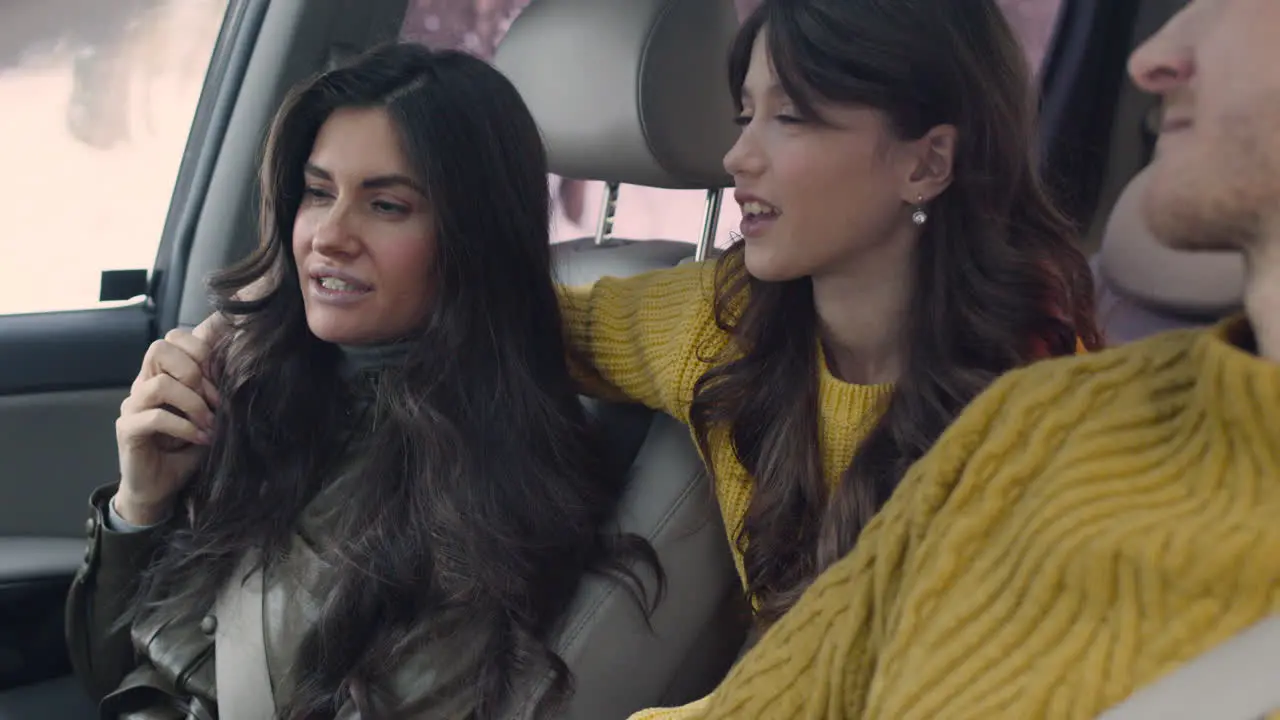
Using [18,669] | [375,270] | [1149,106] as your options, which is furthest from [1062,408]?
[18,669]

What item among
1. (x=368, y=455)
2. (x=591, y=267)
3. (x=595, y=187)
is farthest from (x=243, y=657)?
(x=595, y=187)

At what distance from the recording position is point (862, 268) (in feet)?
4.62

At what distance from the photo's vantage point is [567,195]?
2.19 meters

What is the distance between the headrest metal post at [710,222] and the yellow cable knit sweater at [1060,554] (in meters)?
0.92

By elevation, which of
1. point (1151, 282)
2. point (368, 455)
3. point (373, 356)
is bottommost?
point (368, 455)

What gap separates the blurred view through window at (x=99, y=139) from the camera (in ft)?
6.91

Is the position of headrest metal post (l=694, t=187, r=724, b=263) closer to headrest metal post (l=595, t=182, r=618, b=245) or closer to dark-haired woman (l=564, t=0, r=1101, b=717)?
headrest metal post (l=595, t=182, r=618, b=245)

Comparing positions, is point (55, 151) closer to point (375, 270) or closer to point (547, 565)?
point (375, 270)

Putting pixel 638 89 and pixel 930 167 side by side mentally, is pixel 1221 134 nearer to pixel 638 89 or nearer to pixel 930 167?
pixel 930 167

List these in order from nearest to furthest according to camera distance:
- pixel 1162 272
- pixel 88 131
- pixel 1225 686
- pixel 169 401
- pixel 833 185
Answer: pixel 1225 686
pixel 1162 272
pixel 833 185
pixel 169 401
pixel 88 131

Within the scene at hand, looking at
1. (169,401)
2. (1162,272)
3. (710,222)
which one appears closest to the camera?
(1162,272)

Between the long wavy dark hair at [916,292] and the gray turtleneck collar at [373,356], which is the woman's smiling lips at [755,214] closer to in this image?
the long wavy dark hair at [916,292]

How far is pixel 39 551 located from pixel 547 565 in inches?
33.6

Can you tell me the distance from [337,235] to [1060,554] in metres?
0.95
